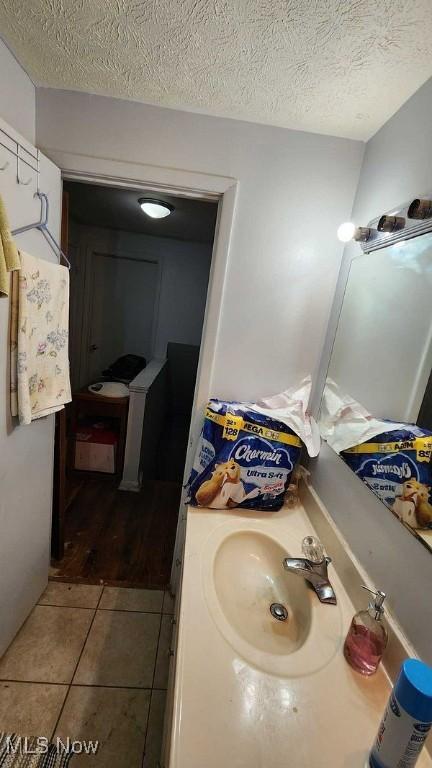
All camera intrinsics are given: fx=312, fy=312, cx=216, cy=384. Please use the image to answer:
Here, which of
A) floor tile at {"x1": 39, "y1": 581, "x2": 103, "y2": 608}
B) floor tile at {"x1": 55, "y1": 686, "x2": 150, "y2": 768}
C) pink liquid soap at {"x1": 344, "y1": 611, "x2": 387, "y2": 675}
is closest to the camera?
pink liquid soap at {"x1": 344, "y1": 611, "x2": 387, "y2": 675}

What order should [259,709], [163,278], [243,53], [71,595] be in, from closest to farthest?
[259,709], [243,53], [71,595], [163,278]

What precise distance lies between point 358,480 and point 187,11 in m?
1.29

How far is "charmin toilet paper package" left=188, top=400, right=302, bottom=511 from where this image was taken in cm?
112

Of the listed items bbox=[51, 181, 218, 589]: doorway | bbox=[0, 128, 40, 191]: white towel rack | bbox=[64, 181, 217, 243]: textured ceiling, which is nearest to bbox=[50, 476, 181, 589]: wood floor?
bbox=[51, 181, 218, 589]: doorway

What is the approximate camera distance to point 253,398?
4.31ft

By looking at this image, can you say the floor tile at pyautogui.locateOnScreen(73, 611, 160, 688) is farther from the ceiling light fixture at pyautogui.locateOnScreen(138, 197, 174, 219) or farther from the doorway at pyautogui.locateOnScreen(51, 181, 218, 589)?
the ceiling light fixture at pyautogui.locateOnScreen(138, 197, 174, 219)

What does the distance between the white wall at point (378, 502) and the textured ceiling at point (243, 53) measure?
0.09 metres

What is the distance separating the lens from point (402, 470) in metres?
0.76

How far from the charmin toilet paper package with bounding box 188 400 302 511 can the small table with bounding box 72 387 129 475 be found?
1587 millimetres

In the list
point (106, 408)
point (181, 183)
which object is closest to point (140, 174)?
point (181, 183)

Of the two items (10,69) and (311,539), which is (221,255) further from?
(311,539)

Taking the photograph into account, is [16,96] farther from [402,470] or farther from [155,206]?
[402,470]

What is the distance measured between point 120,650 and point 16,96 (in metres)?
2.10

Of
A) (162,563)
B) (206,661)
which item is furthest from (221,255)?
(162,563)
